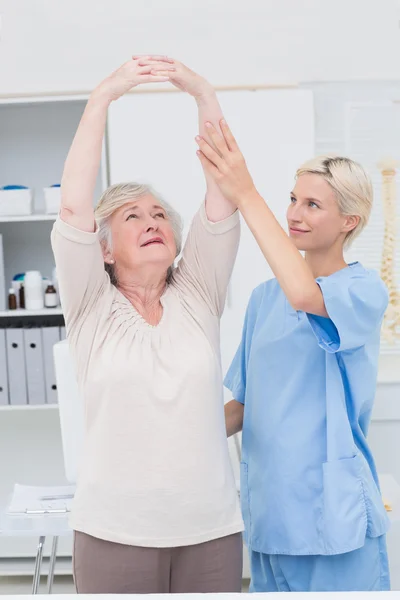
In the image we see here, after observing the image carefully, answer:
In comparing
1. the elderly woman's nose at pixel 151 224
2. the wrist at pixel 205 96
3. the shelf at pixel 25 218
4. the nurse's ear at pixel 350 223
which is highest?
the wrist at pixel 205 96

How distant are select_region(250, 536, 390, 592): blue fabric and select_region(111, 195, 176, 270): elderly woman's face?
70cm

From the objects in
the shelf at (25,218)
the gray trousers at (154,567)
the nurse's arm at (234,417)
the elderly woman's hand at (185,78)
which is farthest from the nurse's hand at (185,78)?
the shelf at (25,218)

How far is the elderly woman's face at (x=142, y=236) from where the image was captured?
1.53 metres

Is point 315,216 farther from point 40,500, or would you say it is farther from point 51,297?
point 51,297

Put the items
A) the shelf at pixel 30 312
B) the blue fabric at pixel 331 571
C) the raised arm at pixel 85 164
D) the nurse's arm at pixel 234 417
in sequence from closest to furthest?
1. the raised arm at pixel 85 164
2. the blue fabric at pixel 331 571
3. the nurse's arm at pixel 234 417
4. the shelf at pixel 30 312

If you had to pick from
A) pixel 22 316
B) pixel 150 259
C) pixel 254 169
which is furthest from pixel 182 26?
pixel 150 259

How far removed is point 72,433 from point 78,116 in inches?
59.7

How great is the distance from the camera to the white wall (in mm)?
3271

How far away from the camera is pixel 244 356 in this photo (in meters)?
1.86

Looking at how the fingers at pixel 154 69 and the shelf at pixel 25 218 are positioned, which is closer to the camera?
the fingers at pixel 154 69

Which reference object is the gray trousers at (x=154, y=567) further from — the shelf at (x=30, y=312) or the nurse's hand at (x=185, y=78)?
the shelf at (x=30, y=312)

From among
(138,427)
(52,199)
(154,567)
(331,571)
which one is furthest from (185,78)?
(52,199)

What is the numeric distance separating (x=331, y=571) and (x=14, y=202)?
197cm

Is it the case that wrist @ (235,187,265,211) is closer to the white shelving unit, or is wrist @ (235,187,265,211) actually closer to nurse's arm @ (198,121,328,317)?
nurse's arm @ (198,121,328,317)
